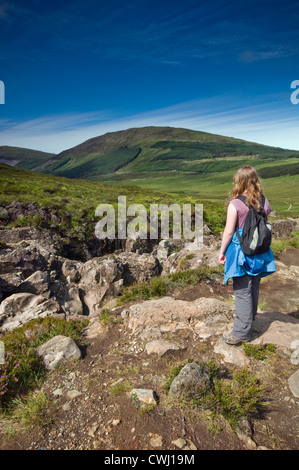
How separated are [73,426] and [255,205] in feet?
16.2

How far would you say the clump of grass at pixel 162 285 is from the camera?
8.85 metres

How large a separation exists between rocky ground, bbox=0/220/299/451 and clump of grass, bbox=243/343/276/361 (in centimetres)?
10

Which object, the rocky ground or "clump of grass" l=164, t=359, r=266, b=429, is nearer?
the rocky ground

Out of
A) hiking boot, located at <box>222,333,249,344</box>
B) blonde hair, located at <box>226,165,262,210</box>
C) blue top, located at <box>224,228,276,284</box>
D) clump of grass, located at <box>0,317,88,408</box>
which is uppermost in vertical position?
blonde hair, located at <box>226,165,262,210</box>

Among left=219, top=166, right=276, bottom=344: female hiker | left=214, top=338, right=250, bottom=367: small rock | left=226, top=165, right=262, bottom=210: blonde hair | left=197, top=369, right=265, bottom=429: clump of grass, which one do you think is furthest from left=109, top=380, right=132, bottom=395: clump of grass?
left=226, top=165, right=262, bottom=210: blonde hair

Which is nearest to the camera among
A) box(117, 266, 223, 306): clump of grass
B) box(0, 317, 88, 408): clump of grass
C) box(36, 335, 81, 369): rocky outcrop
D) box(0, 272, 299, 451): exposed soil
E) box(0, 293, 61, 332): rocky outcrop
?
box(0, 272, 299, 451): exposed soil

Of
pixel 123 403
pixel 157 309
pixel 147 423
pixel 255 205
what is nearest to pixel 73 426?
pixel 123 403

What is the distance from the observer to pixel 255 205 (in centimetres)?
493

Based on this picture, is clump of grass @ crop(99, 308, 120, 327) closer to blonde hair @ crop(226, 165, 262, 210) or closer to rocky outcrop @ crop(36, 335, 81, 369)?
rocky outcrop @ crop(36, 335, 81, 369)

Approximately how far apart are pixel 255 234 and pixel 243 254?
0.47 metres

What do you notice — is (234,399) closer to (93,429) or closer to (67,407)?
(93,429)

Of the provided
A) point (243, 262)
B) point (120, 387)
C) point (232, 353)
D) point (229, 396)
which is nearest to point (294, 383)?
point (232, 353)

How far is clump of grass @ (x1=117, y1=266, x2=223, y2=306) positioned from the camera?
8.85m
